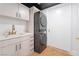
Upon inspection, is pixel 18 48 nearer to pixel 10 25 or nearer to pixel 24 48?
pixel 24 48

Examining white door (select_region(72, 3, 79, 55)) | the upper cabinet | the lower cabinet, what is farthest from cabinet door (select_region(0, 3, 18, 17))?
white door (select_region(72, 3, 79, 55))

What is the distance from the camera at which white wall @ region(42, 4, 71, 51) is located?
135 cm

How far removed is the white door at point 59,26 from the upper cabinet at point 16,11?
0.62m

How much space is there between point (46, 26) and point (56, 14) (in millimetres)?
314

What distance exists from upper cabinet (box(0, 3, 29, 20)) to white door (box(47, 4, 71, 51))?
62 centimetres

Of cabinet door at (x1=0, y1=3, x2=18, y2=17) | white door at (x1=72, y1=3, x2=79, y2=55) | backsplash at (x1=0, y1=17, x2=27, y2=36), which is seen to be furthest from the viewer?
backsplash at (x1=0, y1=17, x2=27, y2=36)

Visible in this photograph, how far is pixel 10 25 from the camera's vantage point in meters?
1.86

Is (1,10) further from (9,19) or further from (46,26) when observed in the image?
(46,26)

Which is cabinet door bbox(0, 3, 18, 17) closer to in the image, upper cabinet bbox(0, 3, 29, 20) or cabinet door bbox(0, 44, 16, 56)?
upper cabinet bbox(0, 3, 29, 20)

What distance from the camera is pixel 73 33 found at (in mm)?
1296

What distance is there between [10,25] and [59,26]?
123 cm

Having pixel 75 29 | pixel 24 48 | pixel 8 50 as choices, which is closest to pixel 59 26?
pixel 75 29

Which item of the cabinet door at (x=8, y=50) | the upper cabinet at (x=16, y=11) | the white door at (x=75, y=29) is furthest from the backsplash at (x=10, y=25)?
the white door at (x=75, y=29)

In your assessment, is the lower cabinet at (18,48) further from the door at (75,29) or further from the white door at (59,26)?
the door at (75,29)
